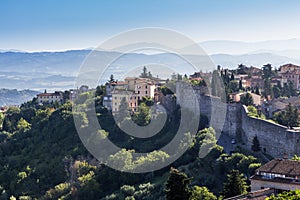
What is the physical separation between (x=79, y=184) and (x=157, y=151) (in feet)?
18.2

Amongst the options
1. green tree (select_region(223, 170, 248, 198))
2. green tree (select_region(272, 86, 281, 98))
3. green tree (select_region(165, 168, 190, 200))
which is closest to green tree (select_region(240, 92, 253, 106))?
green tree (select_region(272, 86, 281, 98))

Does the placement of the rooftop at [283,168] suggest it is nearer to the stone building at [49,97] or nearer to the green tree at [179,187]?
the green tree at [179,187]

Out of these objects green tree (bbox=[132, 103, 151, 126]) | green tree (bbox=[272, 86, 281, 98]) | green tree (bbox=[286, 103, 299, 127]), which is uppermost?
green tree (bbox=[272, 86, 281, 98])

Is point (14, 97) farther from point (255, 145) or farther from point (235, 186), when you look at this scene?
point (235, 186)

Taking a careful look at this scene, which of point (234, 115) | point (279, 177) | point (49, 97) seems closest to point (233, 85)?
point (234, 115)

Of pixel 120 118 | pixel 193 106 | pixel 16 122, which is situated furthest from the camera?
pixel 16 122

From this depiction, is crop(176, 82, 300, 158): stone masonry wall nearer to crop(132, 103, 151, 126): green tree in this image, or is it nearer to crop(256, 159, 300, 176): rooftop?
crop(132, 103, 151, 126): green tree

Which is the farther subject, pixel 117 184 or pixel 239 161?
pixel 117 184

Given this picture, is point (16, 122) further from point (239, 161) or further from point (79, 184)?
→ point (239, 161)

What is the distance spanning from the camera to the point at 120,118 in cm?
3862

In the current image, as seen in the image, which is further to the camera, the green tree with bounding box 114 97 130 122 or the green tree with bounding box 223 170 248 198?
the green tree with bounding box 114 97 130 122

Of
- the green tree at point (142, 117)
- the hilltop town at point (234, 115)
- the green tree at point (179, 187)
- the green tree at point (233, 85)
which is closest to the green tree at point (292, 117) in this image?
the hilltop town at point (234, 115)

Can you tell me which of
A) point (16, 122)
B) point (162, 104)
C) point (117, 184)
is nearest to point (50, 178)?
point (117, 184)

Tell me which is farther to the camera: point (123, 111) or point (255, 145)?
point (123, 111)
